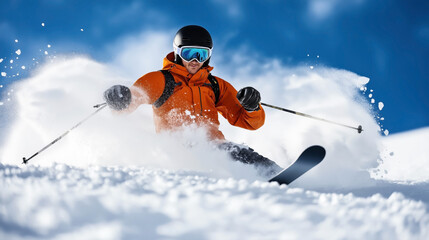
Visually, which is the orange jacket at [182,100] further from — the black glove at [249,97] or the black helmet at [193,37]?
the black glove at [249,97]

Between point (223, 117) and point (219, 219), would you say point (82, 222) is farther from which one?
point (223, 117)

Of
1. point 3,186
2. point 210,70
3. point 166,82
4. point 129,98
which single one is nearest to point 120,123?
point 129,98

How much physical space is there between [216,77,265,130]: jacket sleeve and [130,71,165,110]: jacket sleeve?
32.2 inches

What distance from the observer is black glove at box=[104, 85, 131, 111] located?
10.7 feet

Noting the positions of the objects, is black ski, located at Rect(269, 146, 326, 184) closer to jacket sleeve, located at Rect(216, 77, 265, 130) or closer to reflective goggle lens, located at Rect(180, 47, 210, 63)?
jacket sleeve, located at Rect(216, 77, 265, 130)

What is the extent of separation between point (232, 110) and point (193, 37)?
39.1 inches

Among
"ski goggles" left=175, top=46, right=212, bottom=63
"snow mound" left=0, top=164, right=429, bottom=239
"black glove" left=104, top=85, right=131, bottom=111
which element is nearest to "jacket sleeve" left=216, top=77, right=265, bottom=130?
"ski goggles" left=175, top=46, right=212, bottom=63

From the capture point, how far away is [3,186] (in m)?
1.52

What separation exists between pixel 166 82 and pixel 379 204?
254 centimetres

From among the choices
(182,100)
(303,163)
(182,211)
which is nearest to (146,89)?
(182,100)

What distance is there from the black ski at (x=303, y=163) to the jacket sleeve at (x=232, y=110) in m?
1.49

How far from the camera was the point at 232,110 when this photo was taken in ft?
13.5

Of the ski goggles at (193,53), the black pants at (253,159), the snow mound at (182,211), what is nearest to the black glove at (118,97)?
the ski goggles at (193,53)

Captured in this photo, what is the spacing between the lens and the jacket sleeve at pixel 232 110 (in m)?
4.05
